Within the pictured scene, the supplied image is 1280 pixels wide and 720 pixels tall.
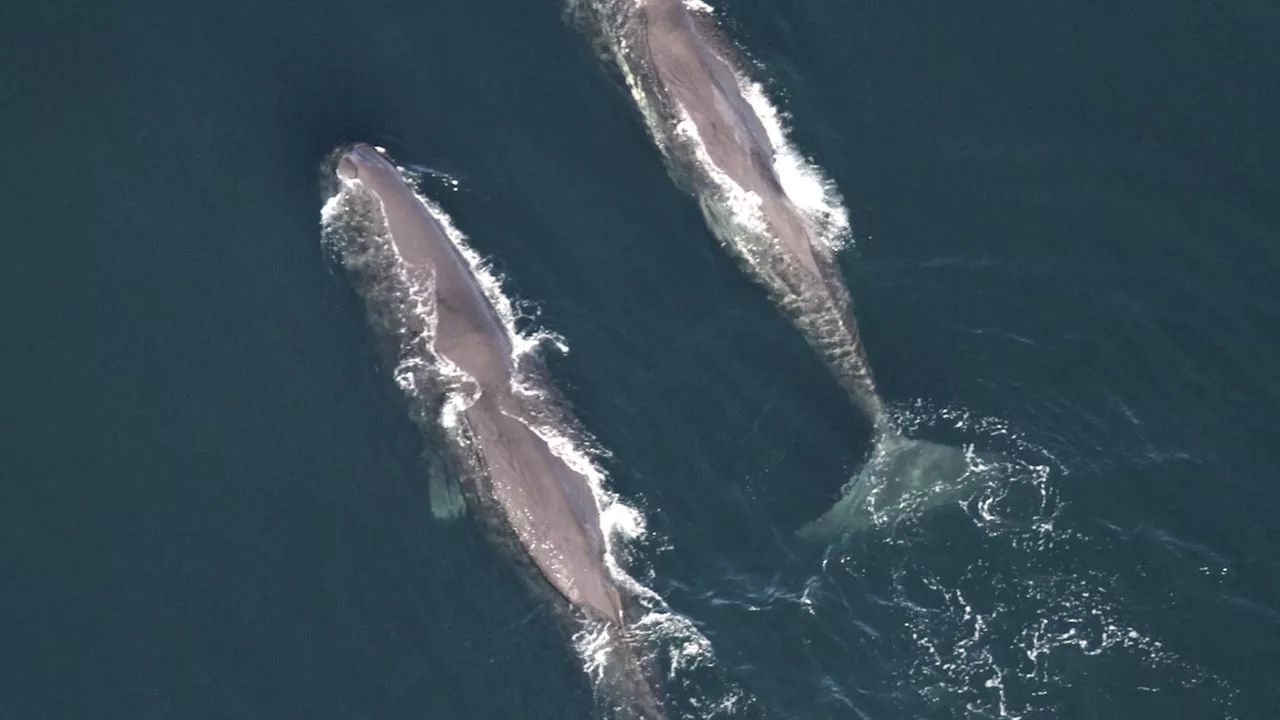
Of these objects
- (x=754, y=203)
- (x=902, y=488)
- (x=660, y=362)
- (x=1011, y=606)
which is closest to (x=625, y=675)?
(x=902, y=488)

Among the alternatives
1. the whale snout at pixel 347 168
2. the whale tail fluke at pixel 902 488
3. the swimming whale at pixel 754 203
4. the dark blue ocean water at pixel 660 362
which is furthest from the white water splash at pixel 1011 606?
the whale snout at pixel 347 168

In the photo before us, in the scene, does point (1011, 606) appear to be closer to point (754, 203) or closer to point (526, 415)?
point (526, 415)

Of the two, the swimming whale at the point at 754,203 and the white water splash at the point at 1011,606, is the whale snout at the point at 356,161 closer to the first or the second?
the swimming whale at the point at 754,203

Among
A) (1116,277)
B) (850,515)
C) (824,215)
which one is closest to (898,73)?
(824,215)

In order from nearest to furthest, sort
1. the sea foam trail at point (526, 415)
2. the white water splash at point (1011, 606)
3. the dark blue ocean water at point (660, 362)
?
the white water splash at point (1011, 606) → the sea foam trail at point (526, 415) → the dark blue ocean water at point (660, 362)

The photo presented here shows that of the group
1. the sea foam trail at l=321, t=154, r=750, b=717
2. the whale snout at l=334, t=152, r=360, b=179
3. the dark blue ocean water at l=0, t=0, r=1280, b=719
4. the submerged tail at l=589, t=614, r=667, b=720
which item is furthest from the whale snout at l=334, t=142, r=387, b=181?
the submerged tail at l=589, t=614, r=667, b=720

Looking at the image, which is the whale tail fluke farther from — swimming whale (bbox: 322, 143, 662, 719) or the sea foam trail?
swimming whale (bbox: 322, 143, 662, 719)

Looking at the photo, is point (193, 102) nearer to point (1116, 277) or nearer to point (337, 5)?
point (337, 5)

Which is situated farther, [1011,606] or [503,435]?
[503,435]
